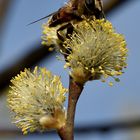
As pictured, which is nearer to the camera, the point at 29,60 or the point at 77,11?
the point at 77,11

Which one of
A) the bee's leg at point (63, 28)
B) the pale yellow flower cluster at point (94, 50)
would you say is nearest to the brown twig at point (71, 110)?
the pale yellow flower cluster at point (94, 50)

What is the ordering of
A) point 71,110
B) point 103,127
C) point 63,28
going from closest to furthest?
point 71,110, point 63,28, point 103,127

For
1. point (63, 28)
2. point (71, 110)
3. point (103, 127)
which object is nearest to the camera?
point (71, 110)

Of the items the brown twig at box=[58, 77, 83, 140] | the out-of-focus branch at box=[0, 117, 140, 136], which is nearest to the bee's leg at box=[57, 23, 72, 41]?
the brown twig at box=[58, 77, 83, 140]

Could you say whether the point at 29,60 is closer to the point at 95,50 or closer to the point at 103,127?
the point at 103,127

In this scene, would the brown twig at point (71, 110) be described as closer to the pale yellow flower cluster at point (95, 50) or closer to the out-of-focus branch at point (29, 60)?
the pale yellow flower cluster at point (95, 50)

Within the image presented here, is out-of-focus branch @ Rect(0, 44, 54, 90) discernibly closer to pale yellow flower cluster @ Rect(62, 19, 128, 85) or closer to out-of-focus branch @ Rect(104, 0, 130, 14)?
out-of-focus branch @ Rect(104, 0, 130, 14)

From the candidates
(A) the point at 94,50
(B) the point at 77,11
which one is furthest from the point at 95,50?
(B) the point at 77,11
